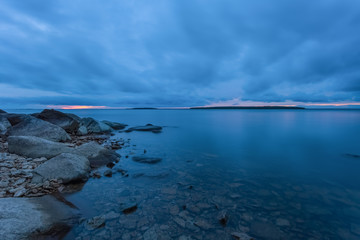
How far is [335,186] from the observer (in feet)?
25.3

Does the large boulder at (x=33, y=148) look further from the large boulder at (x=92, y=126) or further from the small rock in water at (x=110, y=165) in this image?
the large boulder at (x=92, y=126)

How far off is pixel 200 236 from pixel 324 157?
42.1ft

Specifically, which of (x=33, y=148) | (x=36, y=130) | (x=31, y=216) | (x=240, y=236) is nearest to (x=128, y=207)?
(x=31, y=216)

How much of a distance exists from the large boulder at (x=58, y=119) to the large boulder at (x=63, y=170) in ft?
41.9

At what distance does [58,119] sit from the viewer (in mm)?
18266

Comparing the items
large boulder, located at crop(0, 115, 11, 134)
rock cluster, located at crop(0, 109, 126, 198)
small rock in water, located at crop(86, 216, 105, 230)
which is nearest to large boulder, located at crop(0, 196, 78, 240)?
small rock in water, located at crop(86, 216, 105, 230)

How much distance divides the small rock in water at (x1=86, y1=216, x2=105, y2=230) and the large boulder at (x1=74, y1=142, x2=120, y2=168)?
15.6ft

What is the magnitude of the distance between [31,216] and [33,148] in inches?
250

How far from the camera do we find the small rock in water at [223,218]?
5.08 meters

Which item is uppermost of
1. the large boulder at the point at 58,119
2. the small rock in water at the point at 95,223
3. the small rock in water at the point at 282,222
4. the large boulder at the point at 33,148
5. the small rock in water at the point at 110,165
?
the large boulder at the point at 58,119

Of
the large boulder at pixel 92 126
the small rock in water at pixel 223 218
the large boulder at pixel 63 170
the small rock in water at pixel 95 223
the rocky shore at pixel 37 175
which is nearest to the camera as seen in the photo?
the rocky shore at pixel 37 175

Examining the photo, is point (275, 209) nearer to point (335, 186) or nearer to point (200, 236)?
point (200, 236)

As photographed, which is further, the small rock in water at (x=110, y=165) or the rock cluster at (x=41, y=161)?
the small rock in water at (x=110, y=165)

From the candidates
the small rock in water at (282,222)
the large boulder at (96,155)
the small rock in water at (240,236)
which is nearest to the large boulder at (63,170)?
the large boulder at (96,155)
